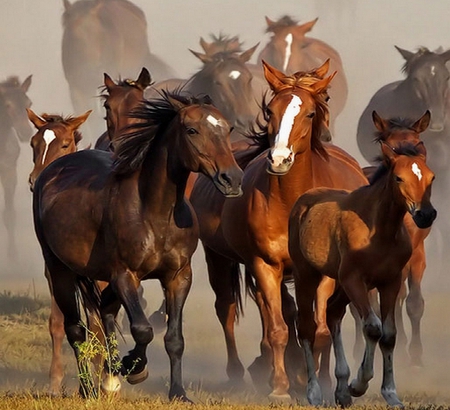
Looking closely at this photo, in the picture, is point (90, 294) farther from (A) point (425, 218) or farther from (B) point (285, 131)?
(A) point (425, 218)

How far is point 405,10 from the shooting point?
1763 inches

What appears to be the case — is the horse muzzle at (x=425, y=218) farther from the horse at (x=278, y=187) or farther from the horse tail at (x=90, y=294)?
the horse tail at (x=90, y=294)

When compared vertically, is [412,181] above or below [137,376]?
above

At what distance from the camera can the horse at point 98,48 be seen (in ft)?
115

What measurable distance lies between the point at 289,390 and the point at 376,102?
11.1 meters

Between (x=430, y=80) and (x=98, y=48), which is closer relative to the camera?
(x=430, y=80)

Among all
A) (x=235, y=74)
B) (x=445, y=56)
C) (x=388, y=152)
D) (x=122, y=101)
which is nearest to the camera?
(x=388, y=152)

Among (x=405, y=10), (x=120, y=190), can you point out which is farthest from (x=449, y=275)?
(x=405, y=10)

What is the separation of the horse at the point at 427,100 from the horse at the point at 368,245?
10703 mm

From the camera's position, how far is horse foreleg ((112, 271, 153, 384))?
9.84 metres

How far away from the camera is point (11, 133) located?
29094 mm

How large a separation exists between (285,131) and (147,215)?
1189mm

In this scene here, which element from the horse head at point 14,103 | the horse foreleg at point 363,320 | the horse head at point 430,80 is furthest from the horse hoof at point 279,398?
the horse head at point 14,103

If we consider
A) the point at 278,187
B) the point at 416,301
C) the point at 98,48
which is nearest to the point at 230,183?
the point at 278,187
